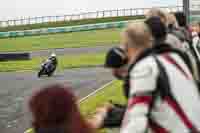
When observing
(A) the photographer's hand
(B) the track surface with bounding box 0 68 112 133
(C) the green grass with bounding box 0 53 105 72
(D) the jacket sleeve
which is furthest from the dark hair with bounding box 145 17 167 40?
(C) the green grass with bounding box 0 53 105 72

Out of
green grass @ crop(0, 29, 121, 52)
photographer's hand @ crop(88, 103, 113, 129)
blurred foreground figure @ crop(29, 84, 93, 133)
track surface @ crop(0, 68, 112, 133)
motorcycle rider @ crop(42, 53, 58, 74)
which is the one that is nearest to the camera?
blurred foreground figure @ crop(29, 84, 93, 133)

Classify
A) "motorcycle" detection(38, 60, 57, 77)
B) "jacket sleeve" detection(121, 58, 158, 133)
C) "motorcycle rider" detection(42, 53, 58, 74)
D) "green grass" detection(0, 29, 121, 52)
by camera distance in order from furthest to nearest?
"green grass" detection(0, 29, 121, 52), "motorcycle rider" detection(42, 53, 58, 74), "motorcycle" detection(38, 60, 57, 77), "jacket sleeve" detection(121, 58, 158, 133)

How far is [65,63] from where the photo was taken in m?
29.2

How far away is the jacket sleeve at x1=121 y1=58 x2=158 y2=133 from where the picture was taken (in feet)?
11.8

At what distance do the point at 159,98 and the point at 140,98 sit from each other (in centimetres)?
14

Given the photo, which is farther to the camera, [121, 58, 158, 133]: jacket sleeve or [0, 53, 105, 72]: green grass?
[0, 53, 105, 72]: green grass

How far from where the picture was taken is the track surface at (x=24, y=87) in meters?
12.8

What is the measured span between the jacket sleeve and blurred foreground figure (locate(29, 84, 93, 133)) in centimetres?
62

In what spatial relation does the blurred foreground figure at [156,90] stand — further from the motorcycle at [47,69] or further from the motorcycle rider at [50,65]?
the motorcycle rider at [50,65]

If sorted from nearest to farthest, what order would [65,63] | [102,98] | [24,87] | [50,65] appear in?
[102,98] < [24,87] < [50,65] < [65,63]

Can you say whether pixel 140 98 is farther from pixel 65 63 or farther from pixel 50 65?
pixel 65 63

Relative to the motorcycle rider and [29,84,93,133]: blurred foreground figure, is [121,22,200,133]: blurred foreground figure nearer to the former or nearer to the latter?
[29,84,93,133]: blurred foreground figure

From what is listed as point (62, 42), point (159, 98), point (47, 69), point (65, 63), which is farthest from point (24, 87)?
point (62, 42)

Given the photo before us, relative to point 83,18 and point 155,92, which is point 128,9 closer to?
point 83,18
